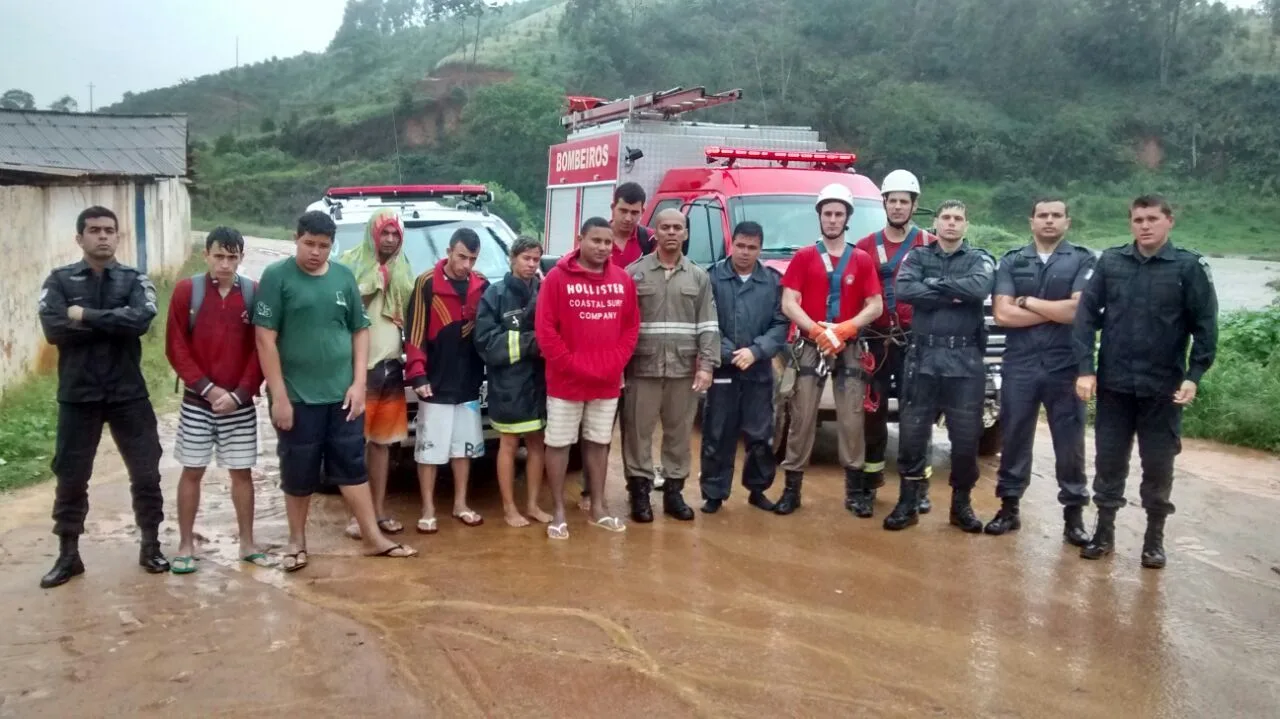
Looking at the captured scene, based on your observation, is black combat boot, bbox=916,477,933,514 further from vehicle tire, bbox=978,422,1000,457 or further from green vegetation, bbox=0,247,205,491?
green vegetation, bbox=0,247,205,491

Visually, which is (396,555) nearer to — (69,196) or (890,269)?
(890,269)

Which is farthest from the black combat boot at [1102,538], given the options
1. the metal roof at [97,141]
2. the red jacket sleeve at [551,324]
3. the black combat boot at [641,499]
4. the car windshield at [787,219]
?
the metal roof at [97,141]

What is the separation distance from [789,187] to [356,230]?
3.52m

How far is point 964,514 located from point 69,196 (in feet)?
33.0

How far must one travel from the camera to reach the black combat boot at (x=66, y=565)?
4707 millimetres

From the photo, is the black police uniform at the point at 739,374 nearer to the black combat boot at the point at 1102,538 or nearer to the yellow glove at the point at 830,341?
the yellow glove at the point at 830,341

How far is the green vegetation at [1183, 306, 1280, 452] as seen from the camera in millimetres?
8281

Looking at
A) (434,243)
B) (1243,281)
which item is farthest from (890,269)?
(1243,281)

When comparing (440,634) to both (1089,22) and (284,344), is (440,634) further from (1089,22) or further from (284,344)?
(1089,22)

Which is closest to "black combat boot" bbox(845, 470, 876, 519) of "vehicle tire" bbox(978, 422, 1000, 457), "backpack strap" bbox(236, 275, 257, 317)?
"vehicle tire" bbox(978, 422, 1000, 457)

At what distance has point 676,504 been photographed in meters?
5.88

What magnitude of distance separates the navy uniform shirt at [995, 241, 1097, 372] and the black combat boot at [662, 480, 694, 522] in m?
1.98

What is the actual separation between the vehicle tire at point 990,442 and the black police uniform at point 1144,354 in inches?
83.9

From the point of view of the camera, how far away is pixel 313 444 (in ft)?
16.1
